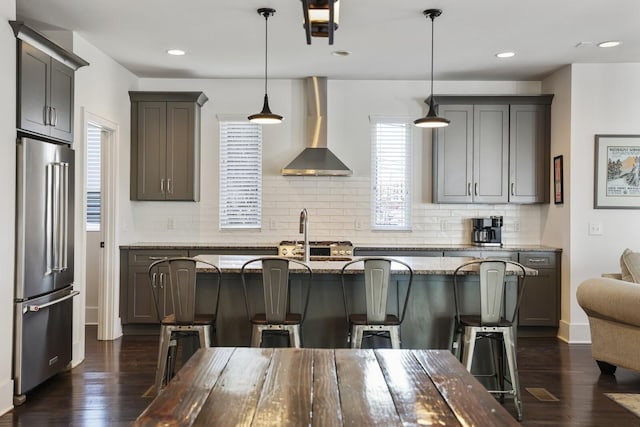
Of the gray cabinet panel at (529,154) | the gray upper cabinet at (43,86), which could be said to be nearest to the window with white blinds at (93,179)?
the gray upper cabinet at (43,86)

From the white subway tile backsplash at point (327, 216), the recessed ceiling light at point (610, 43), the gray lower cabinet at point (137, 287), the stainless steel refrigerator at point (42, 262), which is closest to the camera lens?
the stainless steel refrigerator at point (42, 262)

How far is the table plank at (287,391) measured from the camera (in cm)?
130

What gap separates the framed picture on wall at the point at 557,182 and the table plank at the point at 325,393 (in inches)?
172

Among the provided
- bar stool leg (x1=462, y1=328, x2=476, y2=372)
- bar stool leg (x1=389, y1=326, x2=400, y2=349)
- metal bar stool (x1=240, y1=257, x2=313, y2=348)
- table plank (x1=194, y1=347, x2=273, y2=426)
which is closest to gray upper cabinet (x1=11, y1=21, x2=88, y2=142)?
metal bar stool (x1=240, y1=257, x2=313, y2=348)

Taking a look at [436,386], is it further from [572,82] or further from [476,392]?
[572,82]

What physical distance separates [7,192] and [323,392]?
2.76m

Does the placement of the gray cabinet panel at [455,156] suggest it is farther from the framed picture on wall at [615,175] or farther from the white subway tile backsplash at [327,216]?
the framed picture on wall at [615,175]

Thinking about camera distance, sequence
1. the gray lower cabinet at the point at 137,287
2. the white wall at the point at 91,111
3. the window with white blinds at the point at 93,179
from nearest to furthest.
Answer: the white wall at the point at 91,111 < the gray lower cabinet at the point at 137,287 < the window with white blinds at the point at 93,179

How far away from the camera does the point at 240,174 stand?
19.9 feet

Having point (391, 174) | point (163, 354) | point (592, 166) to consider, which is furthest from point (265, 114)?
point (592, 166)

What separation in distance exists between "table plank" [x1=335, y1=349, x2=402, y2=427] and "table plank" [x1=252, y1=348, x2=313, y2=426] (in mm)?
102

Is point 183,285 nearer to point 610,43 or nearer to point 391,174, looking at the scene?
point 391,174

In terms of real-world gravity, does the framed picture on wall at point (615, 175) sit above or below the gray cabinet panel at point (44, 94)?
below

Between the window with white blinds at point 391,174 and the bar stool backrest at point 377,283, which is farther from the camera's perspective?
the window with white blinds at point 391,174
